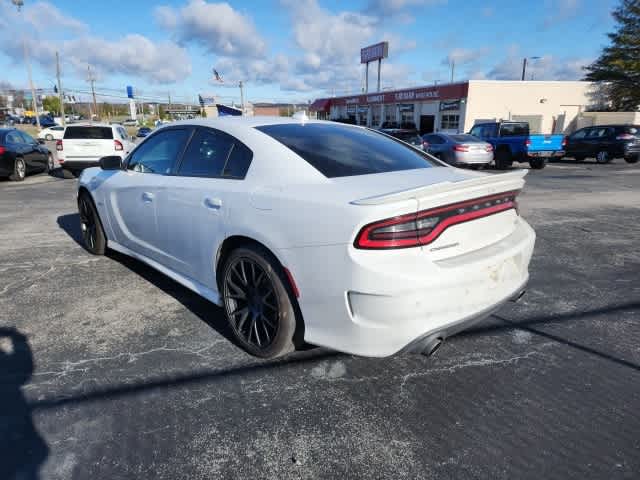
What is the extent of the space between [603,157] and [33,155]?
69.3 ft

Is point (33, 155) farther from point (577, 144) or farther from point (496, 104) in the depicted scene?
point (496, 104)

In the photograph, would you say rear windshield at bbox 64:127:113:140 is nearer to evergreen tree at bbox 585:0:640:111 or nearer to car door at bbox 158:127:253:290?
car door at bbox 158:127:253:290

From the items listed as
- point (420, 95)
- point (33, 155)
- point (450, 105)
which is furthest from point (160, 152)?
Result: point (420, 95)

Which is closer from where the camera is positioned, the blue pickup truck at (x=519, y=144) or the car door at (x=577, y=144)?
the blue pickup truck at (x=519, y=144)

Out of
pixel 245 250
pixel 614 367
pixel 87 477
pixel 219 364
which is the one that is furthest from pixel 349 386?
pixel 614 367

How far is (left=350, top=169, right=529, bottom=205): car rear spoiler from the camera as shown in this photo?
213cm

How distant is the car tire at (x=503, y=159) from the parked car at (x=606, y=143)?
4.01 metres

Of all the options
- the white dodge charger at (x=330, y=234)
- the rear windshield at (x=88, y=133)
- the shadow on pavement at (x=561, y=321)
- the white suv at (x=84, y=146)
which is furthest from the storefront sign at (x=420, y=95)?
the white dodge charger at (x=330, y=234)

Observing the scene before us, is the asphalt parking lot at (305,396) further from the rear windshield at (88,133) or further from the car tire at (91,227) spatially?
the rear windshield at (88,133)

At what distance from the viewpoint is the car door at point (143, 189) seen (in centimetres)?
363

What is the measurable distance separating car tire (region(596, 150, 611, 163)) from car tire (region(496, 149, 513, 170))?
4.41 m

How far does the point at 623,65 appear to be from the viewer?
1373 inches

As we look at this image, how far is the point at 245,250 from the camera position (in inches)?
108

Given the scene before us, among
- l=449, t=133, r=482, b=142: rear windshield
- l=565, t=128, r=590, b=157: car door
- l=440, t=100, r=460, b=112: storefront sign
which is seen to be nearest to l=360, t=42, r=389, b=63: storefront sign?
l=440, t=100, r=460, b=112: storefront sign
